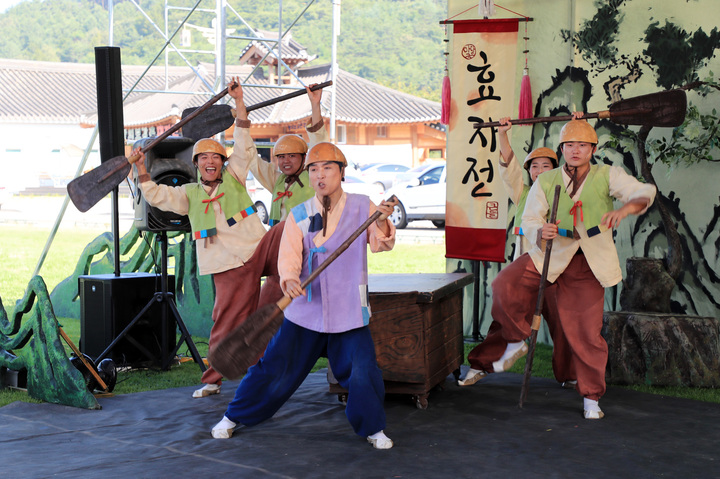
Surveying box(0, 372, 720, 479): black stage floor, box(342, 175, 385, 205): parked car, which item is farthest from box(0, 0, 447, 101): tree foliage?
box(0, 372, 720, 479): black stage floor

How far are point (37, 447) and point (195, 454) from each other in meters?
0.74

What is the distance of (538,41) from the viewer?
19.6 feet

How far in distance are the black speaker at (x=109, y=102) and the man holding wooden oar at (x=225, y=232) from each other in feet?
2.82

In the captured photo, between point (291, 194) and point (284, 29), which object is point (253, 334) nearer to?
point (291, 194)

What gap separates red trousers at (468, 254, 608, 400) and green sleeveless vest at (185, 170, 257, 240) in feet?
5.11

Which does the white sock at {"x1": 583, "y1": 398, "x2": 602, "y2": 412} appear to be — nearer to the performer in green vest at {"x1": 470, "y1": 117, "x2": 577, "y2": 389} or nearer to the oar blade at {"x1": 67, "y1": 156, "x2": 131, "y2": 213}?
the performer in green vest at {"x1": 470, "y1": 117, "x2": 577, "y2": 389}

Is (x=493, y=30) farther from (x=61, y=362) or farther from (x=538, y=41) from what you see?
(x=61, y=362)

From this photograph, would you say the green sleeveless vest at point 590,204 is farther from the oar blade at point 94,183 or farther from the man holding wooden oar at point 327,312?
the oar blade at point 94,183

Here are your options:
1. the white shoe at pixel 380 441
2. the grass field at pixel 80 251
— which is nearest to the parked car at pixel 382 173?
the grass field at pixel 80 251

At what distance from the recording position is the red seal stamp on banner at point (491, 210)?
589 centimetres

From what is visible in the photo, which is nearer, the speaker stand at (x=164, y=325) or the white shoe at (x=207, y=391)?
the white shoe at (x=207, y=391)

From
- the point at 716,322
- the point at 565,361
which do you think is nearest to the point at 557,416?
the point at 565,361

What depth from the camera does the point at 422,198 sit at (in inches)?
618

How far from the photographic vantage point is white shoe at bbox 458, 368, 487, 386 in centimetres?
491
